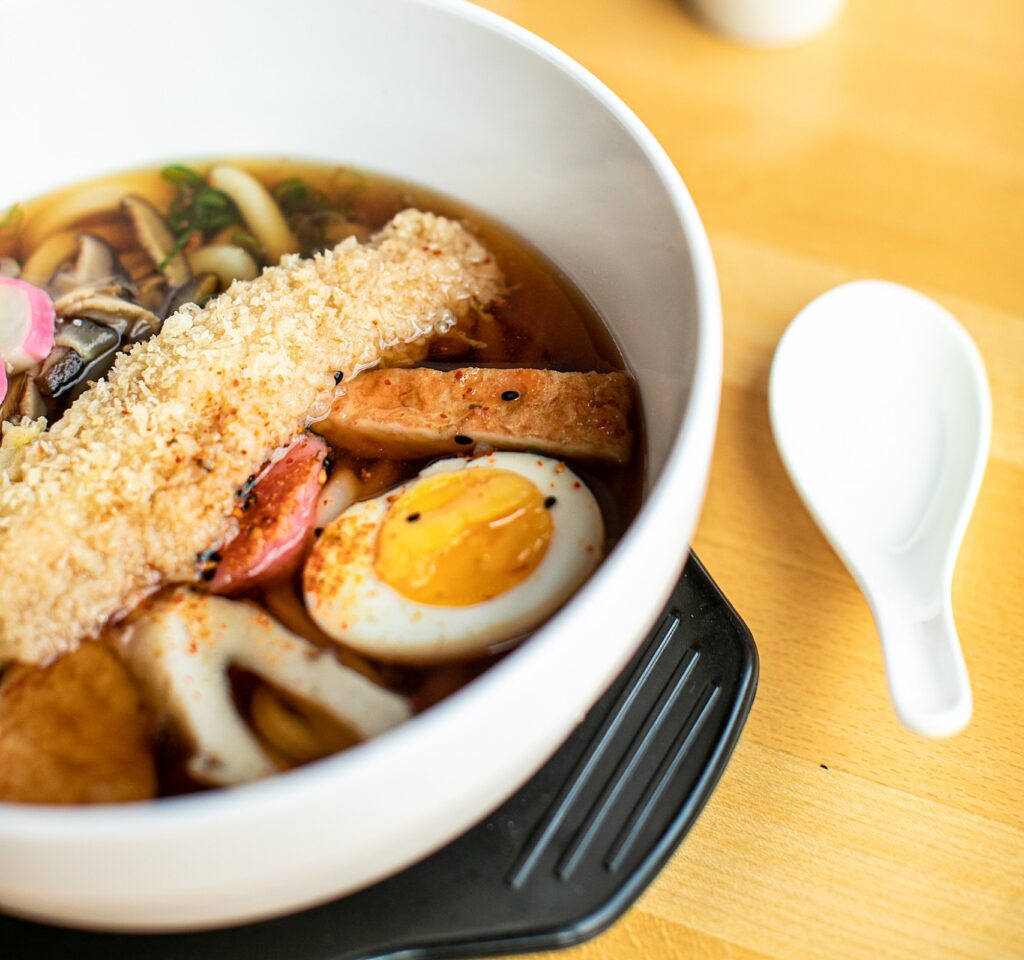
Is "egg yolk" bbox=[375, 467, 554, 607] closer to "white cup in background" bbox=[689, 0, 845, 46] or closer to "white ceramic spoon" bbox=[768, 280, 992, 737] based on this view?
"white ceramic spoon" bbox=[768, 280, 992, 737]

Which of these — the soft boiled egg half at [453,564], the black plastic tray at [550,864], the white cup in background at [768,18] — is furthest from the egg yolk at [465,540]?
the white cup in background at [768,18]

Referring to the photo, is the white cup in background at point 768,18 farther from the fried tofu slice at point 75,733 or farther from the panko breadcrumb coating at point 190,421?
the fried tofu slice at point 75,733

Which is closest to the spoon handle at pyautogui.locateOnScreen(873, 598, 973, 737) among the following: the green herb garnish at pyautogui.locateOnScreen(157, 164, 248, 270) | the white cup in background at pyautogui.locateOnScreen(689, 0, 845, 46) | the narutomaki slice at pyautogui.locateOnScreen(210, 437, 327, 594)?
the narutomaki slice at pyautogui.locateOnScreen(210, 437, 327, 594)

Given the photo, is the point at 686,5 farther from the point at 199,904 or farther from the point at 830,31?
the point at 199,904

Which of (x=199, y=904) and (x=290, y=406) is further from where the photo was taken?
(x=290, y=406)

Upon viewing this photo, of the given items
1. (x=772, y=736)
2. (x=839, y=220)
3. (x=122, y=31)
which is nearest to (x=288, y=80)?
(x=122, y=31)
